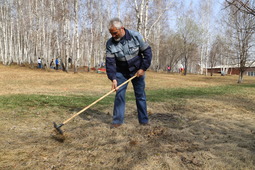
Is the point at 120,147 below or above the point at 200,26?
below

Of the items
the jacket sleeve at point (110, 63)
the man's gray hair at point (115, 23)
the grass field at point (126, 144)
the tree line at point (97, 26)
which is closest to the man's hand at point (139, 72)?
the jacket sleeve at point (110, 63)

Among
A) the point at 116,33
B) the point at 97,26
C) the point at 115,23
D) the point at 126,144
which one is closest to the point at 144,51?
the point at 116,33

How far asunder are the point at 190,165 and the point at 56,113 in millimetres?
3335

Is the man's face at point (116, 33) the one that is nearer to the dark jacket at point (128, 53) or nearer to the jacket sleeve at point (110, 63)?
the dark jacket at point (128, 53)

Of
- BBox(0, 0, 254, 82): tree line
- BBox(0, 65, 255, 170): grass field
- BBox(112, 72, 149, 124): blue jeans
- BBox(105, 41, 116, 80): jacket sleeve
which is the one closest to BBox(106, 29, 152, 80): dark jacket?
BBox(105, 41, 116, 80): jacket sleeve

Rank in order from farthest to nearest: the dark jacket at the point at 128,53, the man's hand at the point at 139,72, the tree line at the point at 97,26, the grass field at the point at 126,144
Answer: the tree line at the point at 97,26
the man's hand at the point at 139,72
the dark jacket at the point at 128,53
the grass field at the point at 126,144

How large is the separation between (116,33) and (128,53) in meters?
0.40

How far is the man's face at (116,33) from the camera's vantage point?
314 cm

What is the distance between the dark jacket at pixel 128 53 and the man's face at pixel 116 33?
0.24ft

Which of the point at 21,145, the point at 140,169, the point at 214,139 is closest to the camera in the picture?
the point at 140,169

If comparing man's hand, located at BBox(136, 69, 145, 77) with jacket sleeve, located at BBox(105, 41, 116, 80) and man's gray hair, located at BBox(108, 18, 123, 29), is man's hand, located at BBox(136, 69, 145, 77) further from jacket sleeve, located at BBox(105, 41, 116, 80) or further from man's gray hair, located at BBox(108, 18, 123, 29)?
man's gray hair, located at BBox(108, 18, 123, 29)

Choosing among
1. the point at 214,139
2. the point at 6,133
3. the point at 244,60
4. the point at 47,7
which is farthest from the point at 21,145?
the point at 47,7

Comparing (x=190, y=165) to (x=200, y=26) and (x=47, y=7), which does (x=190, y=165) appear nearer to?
(x=47, y=7)

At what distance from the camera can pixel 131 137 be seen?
2.91 metres
